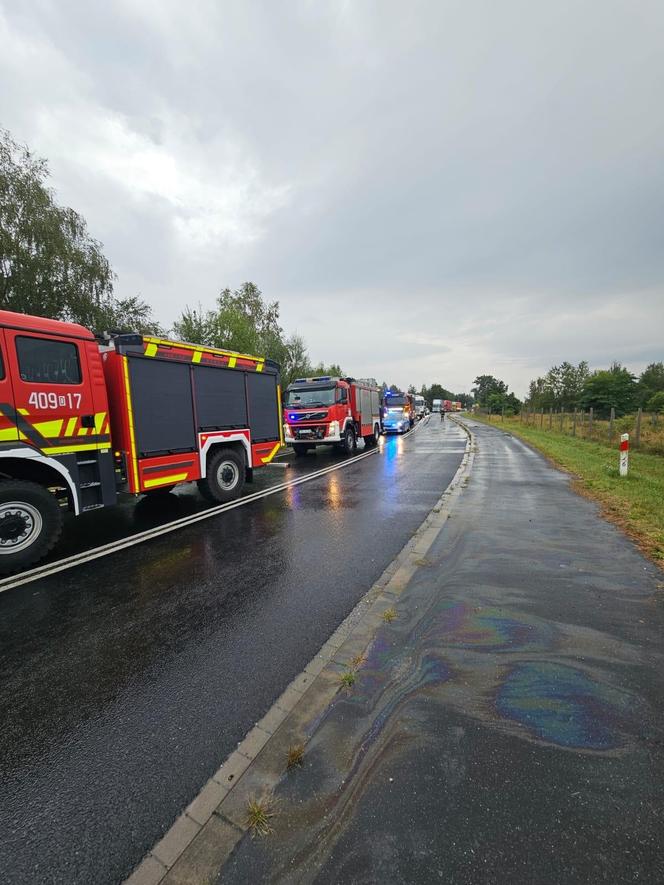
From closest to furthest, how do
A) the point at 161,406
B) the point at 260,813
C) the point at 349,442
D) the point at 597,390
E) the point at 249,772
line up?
the point at 260,813, the point at 249,772, the point at 161,406, the point at 349,442, the point at 597,390

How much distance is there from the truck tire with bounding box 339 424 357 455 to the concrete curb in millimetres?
11900

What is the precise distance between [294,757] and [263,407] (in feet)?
24.7

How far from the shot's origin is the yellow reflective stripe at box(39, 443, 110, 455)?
5171mm

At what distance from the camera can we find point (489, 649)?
290 cm

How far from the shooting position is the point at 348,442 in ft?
52.0

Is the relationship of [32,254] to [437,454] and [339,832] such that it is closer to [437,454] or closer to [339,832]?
[437,454]

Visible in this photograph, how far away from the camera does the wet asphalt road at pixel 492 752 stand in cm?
159

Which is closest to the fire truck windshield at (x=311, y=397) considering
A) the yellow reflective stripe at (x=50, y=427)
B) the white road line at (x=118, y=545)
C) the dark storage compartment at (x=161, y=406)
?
the white road line at (x=118, y=545)

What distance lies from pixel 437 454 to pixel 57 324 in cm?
1253

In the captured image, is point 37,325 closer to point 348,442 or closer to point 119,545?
point 119,545

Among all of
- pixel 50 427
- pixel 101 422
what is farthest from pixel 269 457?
pixel 50 427

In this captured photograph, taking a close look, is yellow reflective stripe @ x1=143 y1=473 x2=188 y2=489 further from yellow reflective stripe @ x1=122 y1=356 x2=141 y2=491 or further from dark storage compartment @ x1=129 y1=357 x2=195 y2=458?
dark storage compartment @ x1=129 y1=357 x2=195 y2=458

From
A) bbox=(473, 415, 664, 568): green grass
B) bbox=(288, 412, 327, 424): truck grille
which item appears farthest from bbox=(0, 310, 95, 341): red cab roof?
bbox=(288, 412, 327, 424): truck grille

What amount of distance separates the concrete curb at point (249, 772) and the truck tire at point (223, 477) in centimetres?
476
